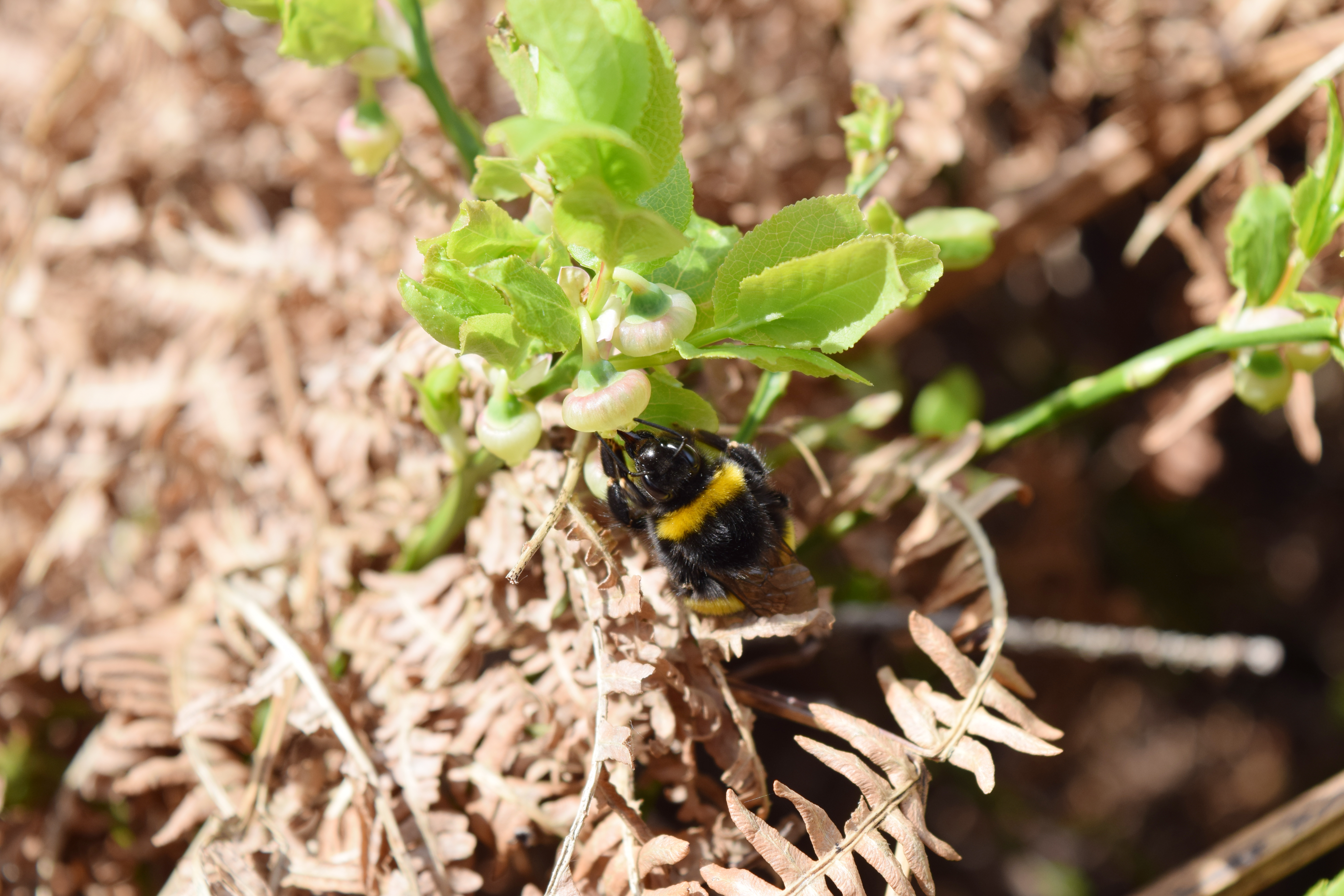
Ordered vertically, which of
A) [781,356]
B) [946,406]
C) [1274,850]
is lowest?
[1274,850]

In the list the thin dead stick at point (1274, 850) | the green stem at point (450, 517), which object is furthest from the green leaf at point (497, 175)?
the thin dead stick at point (1274, 850)

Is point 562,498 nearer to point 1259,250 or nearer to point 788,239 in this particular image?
point 788,239

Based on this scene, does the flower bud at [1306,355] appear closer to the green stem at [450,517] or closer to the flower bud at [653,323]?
the flower bud at [653,323]

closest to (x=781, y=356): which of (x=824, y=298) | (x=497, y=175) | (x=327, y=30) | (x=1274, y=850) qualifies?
(x=824, y=298)

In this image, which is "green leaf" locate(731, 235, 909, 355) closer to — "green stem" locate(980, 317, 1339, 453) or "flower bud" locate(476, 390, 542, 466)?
"flower bud" locate(476, 390, 542, 466)

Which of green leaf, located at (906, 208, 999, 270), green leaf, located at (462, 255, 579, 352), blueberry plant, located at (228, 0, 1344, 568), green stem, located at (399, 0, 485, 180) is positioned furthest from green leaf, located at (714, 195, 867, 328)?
green stem, located at (399, 0, 485, 180)

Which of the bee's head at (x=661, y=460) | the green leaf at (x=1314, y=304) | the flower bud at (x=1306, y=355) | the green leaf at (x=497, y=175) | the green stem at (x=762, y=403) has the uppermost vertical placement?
the green leaf at (x=497, y=175)
